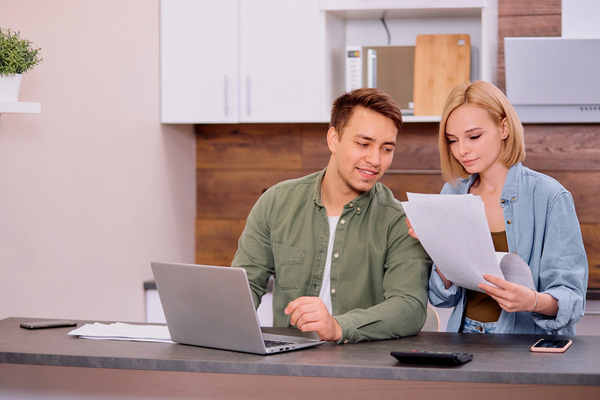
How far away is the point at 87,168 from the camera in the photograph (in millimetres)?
2893

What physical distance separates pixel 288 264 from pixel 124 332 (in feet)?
Result: 1.62

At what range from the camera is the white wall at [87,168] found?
2.53 meters

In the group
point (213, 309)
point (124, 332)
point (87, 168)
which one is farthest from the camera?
point (87, 168)

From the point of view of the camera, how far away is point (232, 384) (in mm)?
1693

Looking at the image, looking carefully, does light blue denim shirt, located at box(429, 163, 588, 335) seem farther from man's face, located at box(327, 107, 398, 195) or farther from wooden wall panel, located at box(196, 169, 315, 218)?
wooden wall panel, located at box(196, 169, 315, 218)

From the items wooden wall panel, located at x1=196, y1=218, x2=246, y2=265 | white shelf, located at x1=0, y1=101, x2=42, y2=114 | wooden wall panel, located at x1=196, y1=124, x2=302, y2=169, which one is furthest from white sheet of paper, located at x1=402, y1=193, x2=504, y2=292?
wooden wall panel, located at x1=196, y1=218, x2=246, y2=265

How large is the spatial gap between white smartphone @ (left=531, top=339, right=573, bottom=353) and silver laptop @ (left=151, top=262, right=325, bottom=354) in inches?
18.7

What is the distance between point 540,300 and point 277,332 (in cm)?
63

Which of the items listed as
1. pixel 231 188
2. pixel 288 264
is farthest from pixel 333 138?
pixel 231 188

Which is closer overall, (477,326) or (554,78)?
(477,326)

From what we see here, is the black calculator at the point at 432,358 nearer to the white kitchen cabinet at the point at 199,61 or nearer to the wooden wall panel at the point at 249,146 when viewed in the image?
the white kitchen cabinet at the point at 199,61

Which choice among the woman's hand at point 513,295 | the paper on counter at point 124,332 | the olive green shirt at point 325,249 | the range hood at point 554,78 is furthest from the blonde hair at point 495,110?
the range hood at point 554,78

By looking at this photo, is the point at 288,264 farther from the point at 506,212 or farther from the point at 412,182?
the point at 412,182

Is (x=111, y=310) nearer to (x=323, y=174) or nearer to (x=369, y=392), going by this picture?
(x=323, y=174)
